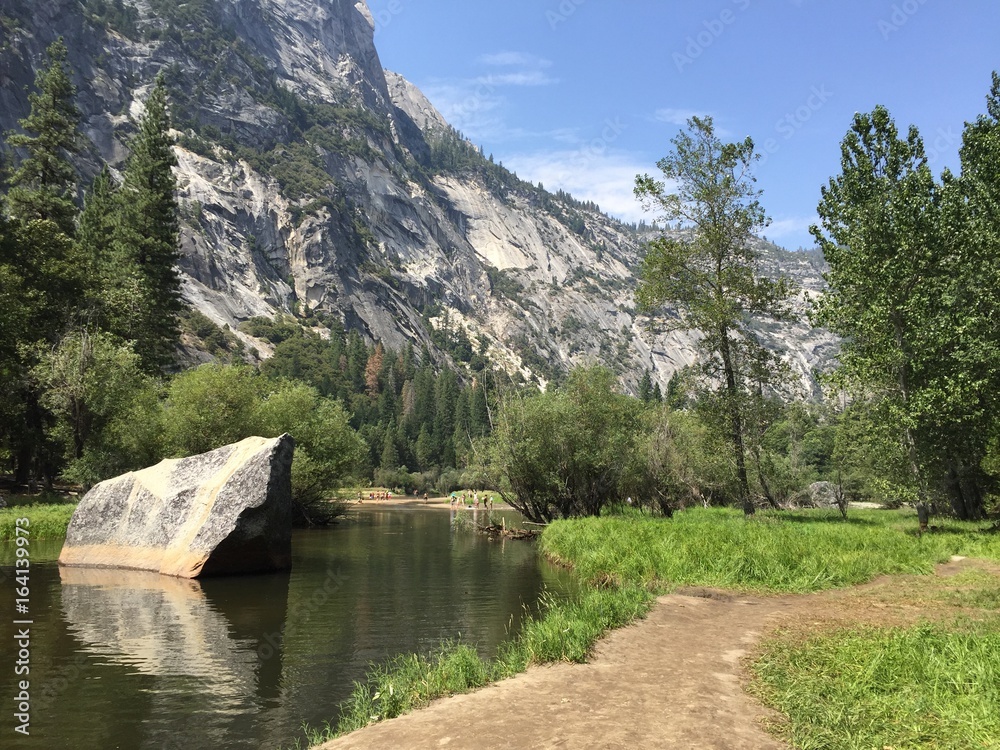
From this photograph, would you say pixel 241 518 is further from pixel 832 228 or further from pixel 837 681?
pixel 832 228

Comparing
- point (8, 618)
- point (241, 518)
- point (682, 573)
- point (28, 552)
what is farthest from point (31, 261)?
point (682, 573)

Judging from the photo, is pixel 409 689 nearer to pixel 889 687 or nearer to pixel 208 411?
pixel 889 687

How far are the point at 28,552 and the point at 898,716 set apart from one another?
32852mm

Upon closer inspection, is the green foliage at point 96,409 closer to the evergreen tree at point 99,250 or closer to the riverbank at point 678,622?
the evergreen tree at point 99,250

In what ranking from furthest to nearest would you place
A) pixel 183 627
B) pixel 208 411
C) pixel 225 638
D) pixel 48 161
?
pixel 48 161, pixel 208 411, pixel 183 627, pixel 225 638

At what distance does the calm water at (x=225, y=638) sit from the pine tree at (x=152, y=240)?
36.1 metres

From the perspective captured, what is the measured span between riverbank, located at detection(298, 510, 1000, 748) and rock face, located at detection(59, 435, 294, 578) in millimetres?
12570

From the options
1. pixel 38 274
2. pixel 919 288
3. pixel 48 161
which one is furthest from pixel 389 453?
pixel 919 288

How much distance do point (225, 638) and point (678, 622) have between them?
429 inches

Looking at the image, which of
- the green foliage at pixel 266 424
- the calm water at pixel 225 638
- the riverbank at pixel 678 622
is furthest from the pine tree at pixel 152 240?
the riverbank at pixel 678 622

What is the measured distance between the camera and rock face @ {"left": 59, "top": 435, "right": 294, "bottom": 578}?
23094mm

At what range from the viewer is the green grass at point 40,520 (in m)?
29.6

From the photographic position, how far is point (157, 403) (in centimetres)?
4306

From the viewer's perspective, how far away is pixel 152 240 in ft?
202
